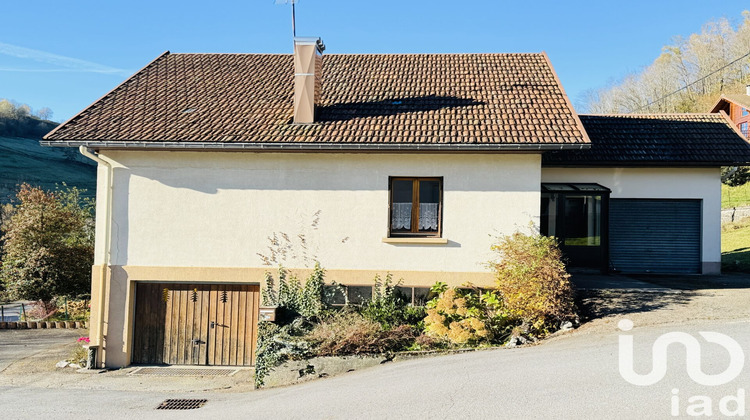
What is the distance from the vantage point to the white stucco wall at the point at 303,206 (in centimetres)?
1168

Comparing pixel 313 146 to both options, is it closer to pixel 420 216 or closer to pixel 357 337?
pixel 420 216

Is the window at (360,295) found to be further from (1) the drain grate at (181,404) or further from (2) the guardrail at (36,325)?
(2) the guardrail at (36,325)

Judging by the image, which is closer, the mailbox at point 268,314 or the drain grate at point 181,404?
the drain grate at point 181,404

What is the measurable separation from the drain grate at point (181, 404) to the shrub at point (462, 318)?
166 inches

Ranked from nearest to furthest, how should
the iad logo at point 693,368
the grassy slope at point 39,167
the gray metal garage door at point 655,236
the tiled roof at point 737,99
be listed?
the iad logo at point 693,368 < the gray metal garage door at point 655,236 < the tiled roof at point 737,99 < the grassy slope at point 39,167

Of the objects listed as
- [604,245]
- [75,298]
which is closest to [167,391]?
[75,298]

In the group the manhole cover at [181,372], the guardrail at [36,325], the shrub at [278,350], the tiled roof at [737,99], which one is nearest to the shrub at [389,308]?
the shrub at [278,350]

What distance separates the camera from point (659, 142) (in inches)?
621

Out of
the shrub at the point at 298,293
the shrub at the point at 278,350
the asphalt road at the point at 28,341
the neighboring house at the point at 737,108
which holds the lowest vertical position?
the asphalt road at the point at 28,341

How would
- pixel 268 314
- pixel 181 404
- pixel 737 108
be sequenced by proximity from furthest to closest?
pixel 737 108 < pixel 268 314 < pixel 181 404

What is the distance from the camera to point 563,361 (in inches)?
329

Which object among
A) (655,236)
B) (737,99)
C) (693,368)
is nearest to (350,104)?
(693,368)

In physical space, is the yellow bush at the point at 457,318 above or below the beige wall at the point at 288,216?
below

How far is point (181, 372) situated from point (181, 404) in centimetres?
296
